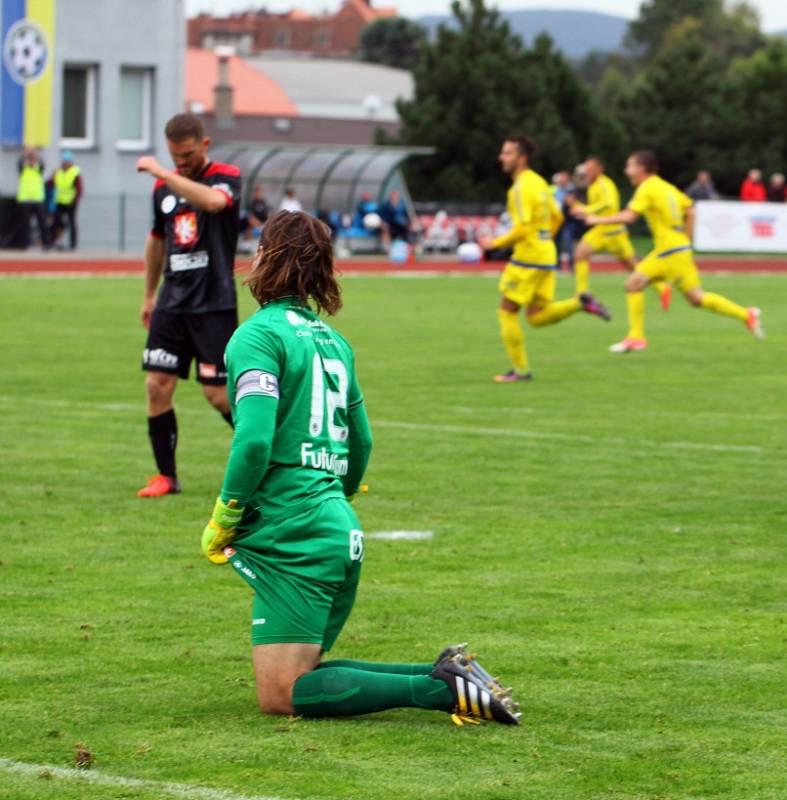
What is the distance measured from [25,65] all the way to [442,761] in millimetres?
43439

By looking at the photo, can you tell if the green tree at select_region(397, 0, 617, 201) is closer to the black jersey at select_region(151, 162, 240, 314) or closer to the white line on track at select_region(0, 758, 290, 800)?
the black jersey at select_region(151, 162, 240, 314)

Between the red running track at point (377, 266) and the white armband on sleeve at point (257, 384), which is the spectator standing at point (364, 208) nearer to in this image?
the red running track at point (377, 266)

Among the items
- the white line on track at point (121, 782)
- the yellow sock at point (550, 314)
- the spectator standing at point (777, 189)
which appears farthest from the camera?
the spectator standing at point (777, 189)

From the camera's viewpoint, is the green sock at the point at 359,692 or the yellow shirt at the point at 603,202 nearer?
the green sock at the point at 359,692

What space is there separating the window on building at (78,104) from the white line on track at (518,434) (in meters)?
34.8

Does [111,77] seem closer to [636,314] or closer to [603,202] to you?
[603,202]

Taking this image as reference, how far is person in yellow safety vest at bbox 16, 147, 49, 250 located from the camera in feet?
137

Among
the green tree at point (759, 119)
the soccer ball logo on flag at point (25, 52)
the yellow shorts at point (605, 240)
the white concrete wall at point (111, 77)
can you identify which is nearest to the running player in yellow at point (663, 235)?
the yellow shorts at point (605, 240)

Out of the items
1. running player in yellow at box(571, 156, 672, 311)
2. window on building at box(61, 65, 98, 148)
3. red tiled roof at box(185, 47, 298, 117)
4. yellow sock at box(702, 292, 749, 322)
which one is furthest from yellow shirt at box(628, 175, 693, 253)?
red tiled roof at box(185, 47, 298, 117)

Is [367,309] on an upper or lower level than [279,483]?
lower

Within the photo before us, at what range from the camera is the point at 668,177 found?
2753 inches

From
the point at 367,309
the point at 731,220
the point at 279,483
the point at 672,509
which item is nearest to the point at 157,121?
the point at 731,220

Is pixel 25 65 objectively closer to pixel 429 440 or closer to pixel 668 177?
pixel 668 177

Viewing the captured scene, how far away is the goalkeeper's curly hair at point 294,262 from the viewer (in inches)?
238
